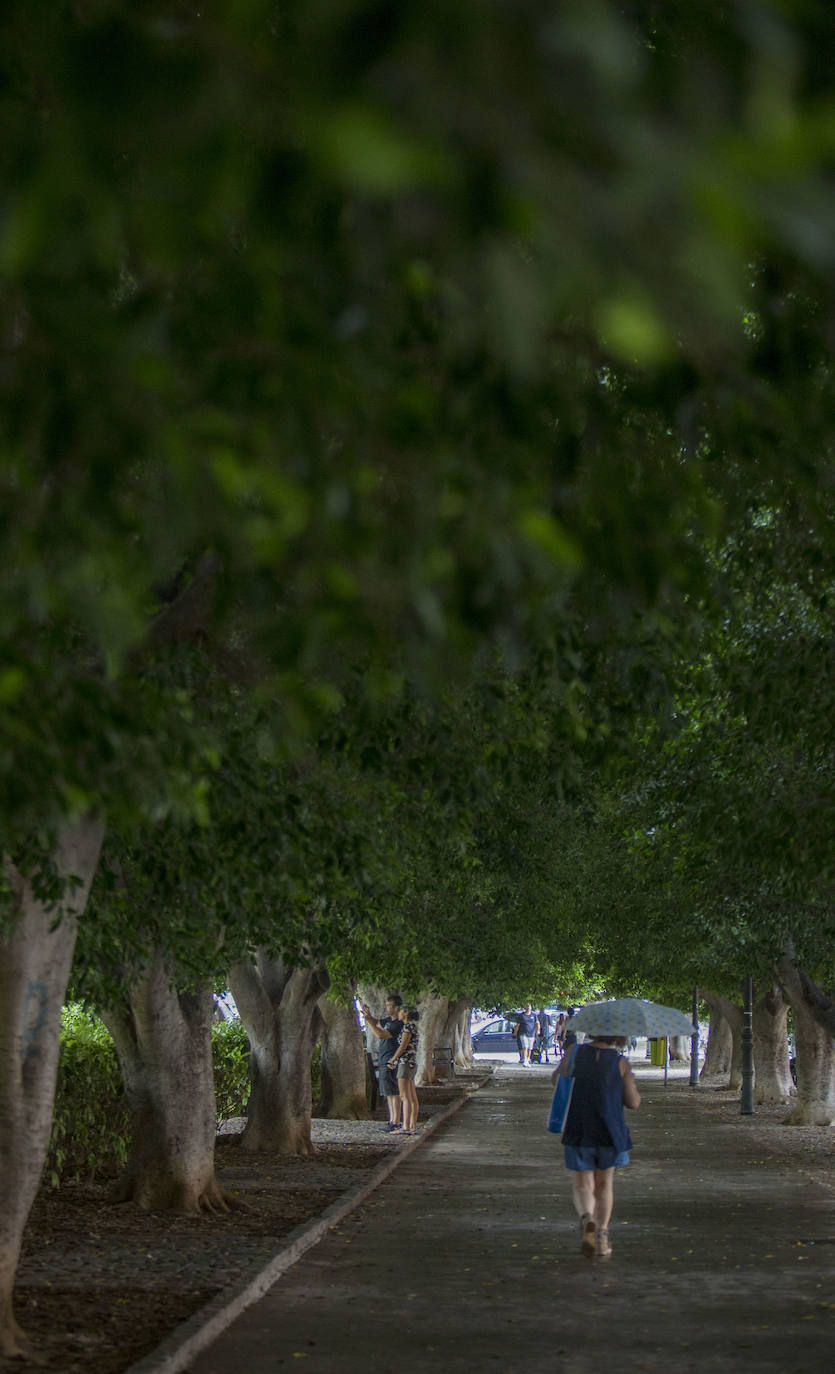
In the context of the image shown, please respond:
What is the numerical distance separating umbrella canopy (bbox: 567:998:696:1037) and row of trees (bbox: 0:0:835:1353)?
426 centimetres

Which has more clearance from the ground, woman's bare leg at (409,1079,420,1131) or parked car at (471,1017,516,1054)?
woman's bare leg at (409,1079,420,1131)

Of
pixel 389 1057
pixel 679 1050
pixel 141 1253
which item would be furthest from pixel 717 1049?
pixel 141 1253

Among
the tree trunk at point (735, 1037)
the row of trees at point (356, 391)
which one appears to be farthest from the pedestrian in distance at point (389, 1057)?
the tree trunk at point (735, 1037)

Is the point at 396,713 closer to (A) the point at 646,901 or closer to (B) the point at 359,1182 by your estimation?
(B) the point at 359,1182

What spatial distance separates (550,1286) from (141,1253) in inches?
128

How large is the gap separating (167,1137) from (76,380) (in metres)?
13.3

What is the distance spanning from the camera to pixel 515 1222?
1581 cm

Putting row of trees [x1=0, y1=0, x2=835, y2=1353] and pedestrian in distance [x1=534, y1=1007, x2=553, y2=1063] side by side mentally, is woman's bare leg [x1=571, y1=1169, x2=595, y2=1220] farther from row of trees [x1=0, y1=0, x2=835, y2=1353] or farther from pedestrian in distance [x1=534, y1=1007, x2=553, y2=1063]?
pedestrian in distance [x1=534, y1=1007, x2=553, y2=1063]

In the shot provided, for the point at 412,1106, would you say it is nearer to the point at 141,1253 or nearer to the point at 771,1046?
the point at 141,1253

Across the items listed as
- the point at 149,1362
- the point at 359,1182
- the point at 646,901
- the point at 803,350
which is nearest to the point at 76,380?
the point at 803,350

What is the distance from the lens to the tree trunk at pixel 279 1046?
22953 mm

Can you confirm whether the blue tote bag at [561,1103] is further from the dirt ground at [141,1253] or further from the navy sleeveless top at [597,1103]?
the dirt ground at [141,1253]

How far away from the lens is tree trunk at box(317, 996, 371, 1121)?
102 ft

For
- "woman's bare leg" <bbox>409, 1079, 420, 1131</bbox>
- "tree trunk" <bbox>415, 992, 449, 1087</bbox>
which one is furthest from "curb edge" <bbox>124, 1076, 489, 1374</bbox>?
"tree trunk" <bbox>415, 992, 449, 1087</bbox>
